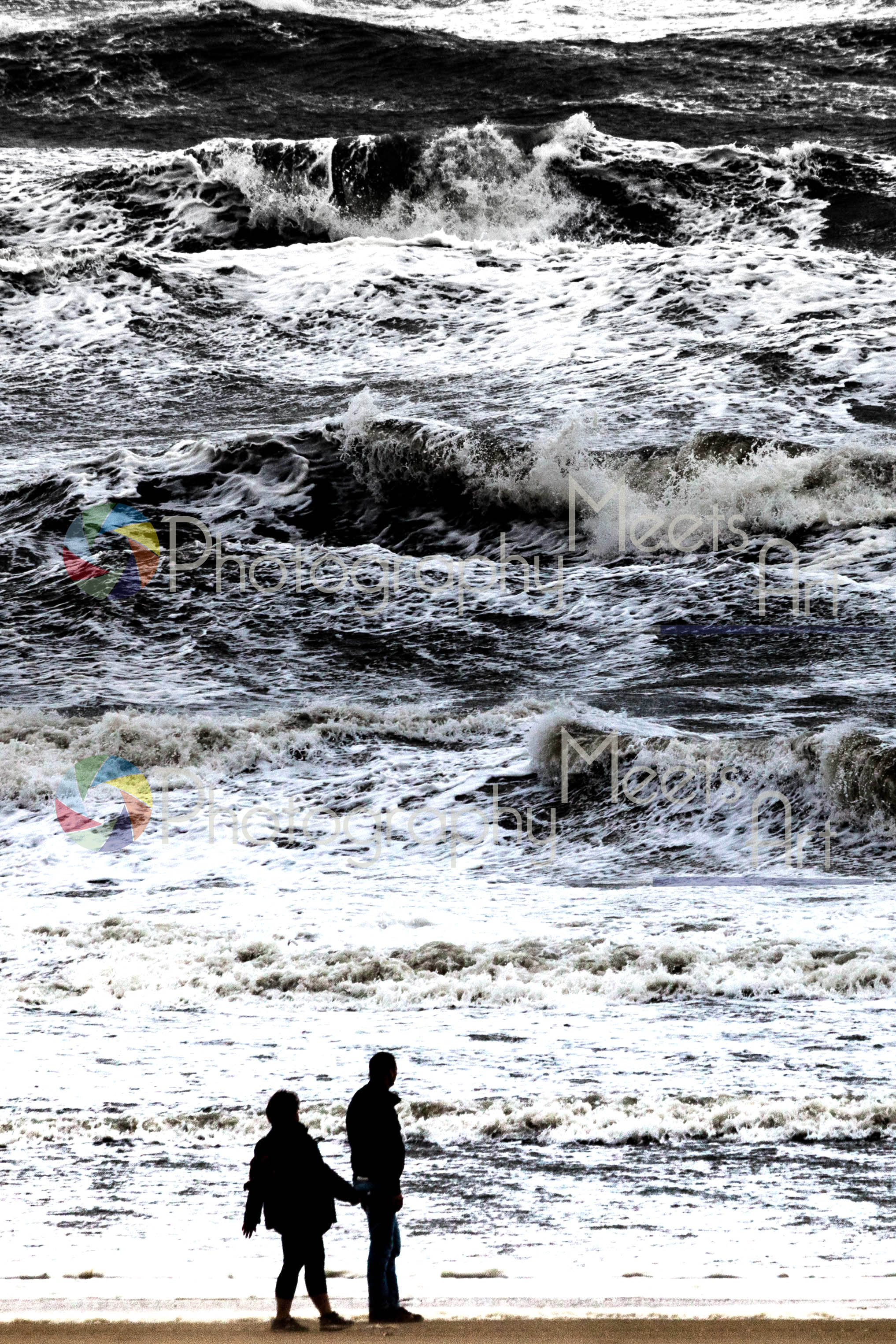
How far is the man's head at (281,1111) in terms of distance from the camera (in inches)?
167

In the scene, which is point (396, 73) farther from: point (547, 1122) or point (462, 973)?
point (547, 1122)

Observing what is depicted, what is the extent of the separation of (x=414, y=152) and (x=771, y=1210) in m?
23.2

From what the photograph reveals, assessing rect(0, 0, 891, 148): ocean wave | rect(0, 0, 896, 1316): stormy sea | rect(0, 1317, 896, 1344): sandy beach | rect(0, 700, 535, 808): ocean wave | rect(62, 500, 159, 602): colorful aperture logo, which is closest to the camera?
rect(0, 1317, 896, 1344): sandy beach

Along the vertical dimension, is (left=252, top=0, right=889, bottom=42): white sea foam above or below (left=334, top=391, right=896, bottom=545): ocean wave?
above

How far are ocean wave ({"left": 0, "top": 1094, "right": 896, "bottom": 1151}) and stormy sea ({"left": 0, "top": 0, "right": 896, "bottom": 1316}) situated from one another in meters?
0.02

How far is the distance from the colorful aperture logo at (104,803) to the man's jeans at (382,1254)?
571cm

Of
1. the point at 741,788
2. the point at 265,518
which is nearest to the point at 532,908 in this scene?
the point at 741,788

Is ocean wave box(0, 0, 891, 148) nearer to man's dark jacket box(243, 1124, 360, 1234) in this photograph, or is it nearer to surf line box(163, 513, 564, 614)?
surf line box(163, 513, 564, 614)

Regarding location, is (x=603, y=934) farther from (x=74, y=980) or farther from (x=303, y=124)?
(x=303, y=124)

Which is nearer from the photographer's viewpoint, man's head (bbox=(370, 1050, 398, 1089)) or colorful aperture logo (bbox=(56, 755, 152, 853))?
man's head (bbox=(370, 1050, 398, 1089))

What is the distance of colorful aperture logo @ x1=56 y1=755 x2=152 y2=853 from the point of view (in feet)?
32.3

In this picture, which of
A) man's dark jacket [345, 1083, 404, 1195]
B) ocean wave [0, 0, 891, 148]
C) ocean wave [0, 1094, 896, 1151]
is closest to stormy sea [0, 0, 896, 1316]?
ocean wave [0, 1094, 896, 1151]

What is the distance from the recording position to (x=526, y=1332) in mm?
3957

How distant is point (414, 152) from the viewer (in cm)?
2578
